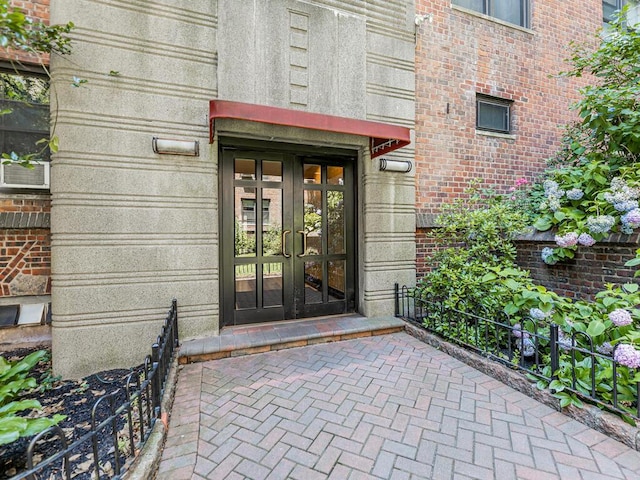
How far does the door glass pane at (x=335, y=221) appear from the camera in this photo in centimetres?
487

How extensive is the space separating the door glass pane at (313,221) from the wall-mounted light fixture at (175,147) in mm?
1691

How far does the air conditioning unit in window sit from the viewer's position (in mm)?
3596

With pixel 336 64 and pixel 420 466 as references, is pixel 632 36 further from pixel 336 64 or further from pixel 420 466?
pixel 420 466

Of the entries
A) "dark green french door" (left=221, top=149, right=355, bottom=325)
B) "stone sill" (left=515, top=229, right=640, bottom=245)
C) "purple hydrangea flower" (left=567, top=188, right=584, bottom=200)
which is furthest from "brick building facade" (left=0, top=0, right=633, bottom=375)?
"purple hydrangea flower" (left=567, top=188, right=584, bottom=200)

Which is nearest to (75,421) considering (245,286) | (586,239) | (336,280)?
(245,286)

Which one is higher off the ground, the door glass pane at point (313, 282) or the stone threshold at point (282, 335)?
the door glass pane at point (313, 282)

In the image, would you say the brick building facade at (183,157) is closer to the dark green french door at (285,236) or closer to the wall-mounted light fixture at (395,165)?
the wall-mounted light fixture at (395,165)

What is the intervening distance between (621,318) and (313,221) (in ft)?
11.8

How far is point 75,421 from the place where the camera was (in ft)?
8.27

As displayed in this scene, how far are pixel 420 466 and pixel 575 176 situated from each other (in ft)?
16.5

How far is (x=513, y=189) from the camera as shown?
587 cm

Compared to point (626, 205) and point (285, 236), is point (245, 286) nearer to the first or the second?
point (285, 236)

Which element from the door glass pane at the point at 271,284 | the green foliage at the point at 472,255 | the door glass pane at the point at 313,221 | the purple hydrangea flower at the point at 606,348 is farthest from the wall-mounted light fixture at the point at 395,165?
the purple hydrangea flower at the point at 606,348

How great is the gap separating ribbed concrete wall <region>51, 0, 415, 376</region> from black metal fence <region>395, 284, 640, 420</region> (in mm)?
2774
